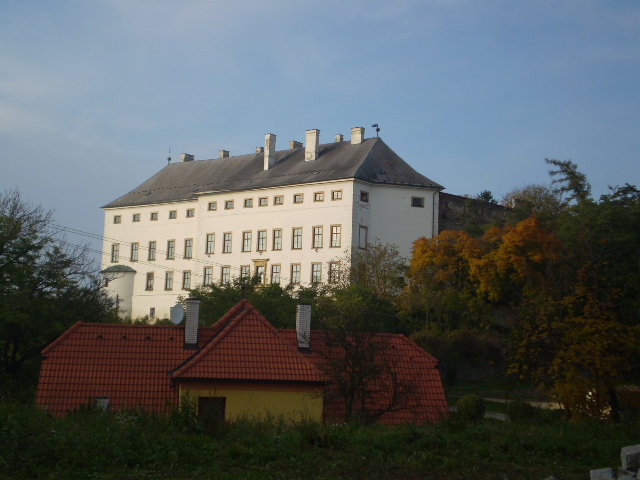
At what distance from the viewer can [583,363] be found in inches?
841

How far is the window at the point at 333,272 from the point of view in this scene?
175 feet

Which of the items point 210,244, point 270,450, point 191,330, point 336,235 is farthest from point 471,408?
point 210,244

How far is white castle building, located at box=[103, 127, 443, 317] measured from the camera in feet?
195

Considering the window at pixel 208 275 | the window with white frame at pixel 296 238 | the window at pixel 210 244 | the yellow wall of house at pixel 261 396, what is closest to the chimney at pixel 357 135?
the window with white frame at pixel 296 238

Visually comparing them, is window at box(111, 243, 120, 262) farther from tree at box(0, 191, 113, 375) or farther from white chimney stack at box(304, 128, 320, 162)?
tree at box(0, 191, 113, 375)

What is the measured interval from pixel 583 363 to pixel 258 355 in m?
9.21

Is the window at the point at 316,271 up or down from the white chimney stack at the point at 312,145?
down

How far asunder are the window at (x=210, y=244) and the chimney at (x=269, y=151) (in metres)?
7.13

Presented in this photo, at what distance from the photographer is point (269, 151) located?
67.6 meters

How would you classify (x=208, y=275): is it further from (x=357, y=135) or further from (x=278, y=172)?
(x=357, y=135)

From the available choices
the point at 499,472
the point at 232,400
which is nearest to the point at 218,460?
the point at 499,472

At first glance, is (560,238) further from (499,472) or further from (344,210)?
(499,472)

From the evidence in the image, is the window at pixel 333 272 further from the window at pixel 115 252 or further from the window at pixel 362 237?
the window at pixel 115 252

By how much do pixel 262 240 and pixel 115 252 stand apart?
→ 1771cm
